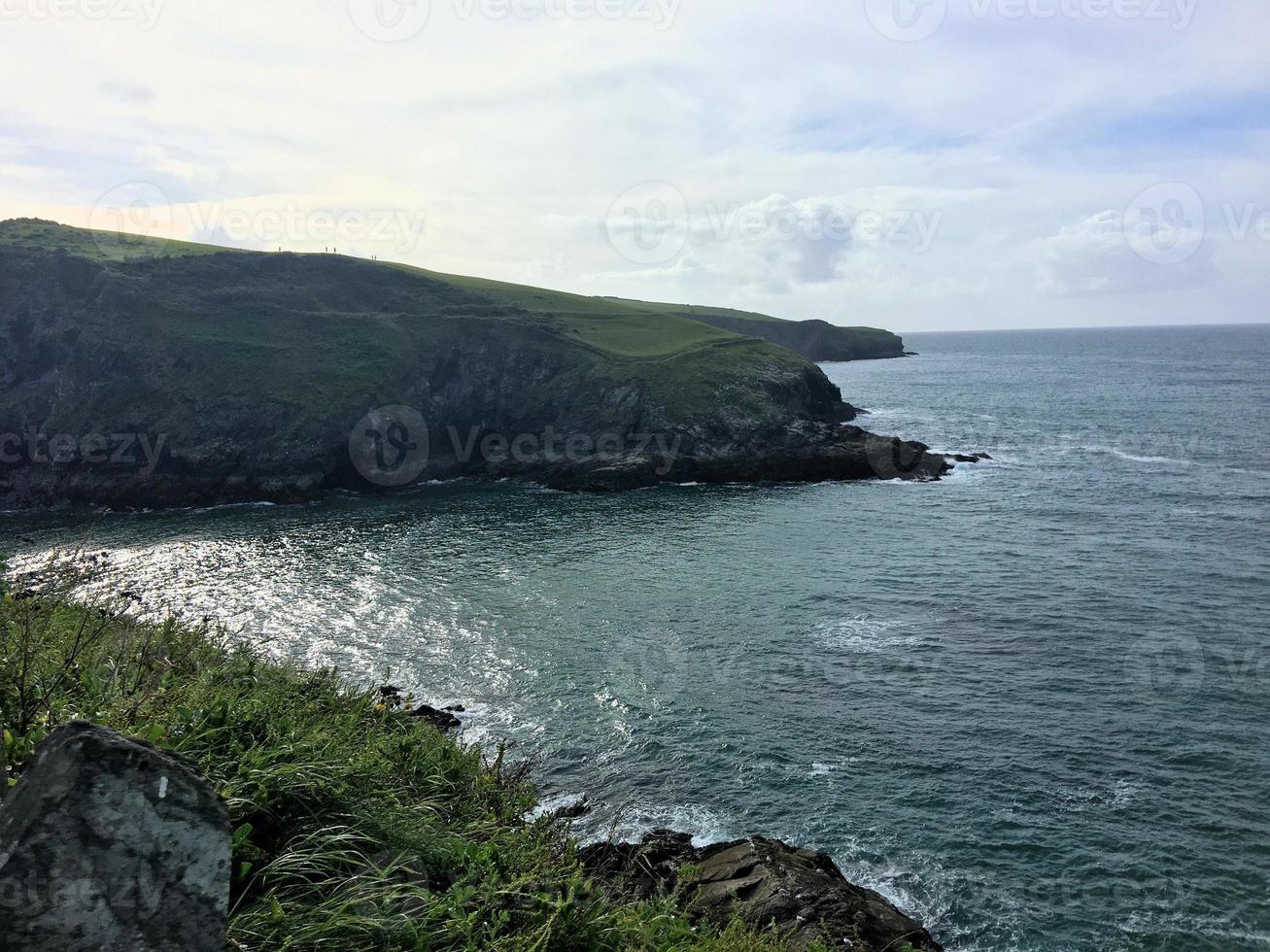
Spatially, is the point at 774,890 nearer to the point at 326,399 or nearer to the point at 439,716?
the point at 439,716

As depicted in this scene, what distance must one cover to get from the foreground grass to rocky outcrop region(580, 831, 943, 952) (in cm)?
500

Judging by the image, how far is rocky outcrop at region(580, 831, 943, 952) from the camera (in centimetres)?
1602

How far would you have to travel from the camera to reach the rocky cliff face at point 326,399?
73.2 m

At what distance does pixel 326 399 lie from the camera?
81875mm

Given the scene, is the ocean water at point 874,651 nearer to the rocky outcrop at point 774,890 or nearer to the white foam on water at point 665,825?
the white foam on water at point 665,825

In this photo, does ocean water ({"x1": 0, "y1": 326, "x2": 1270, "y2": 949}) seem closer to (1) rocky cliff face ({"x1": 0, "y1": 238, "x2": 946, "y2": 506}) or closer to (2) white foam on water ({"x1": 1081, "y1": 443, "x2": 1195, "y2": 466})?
(2) white foam on water ({"x1": 1081, "y1": 443, "x2": 1195, "y2": 466})

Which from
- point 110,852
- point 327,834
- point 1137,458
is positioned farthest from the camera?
point 1137,458

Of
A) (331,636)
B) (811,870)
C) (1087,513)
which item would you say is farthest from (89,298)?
(1087,513)

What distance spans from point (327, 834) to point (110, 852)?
11.2ft

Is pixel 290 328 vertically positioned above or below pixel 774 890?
above

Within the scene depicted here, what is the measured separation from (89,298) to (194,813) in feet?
337

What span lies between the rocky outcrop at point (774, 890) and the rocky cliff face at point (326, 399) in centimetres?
5566

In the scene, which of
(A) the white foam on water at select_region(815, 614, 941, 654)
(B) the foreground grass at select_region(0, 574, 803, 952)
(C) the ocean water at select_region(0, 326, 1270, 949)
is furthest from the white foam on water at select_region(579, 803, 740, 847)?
(A) the white foam on water at select_region(815, 614, 941, 654)

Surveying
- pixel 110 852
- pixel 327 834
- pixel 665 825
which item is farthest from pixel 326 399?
pixel 110 852
